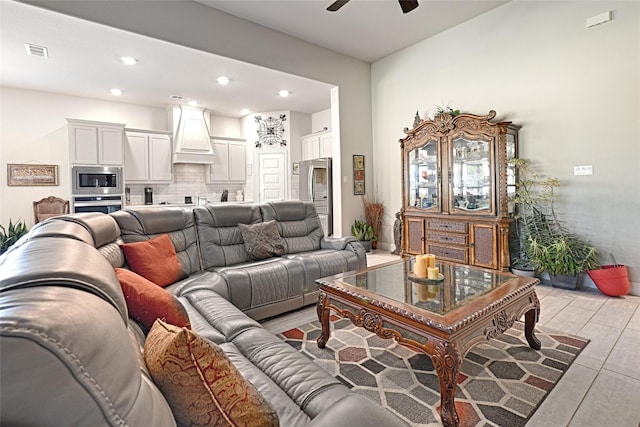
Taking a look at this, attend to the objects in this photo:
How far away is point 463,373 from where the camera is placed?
196cm

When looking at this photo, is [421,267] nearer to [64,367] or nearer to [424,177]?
[64,367]

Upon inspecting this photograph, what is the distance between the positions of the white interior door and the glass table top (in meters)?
5.06

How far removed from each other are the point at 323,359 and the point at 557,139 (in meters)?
3.74

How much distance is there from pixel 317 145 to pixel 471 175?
3.57m

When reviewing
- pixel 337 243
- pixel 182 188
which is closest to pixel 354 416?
pixel 337 243

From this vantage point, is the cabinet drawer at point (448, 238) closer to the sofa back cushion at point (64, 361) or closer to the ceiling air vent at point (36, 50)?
the sofa back cushion at point (64, 361)

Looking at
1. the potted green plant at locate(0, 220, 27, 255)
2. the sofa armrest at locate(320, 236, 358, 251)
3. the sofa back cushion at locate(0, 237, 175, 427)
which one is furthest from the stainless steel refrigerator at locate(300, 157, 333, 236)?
the sofa back cushion at locate(0, 237, 175, 427)

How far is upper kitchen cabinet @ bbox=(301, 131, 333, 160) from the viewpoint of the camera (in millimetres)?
6750

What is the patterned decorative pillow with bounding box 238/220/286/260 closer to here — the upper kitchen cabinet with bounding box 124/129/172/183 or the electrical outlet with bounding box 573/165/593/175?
the electrical outlet with bounding box 573/165/593/175

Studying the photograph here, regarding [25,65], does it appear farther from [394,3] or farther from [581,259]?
[581,259]

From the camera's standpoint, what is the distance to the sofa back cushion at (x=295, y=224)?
355 cm

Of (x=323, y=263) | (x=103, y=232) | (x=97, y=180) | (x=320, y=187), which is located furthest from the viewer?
(x=320, y=187)

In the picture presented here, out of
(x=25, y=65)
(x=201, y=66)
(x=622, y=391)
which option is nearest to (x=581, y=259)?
(x=622, y=391)

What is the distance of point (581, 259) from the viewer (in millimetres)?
3475
